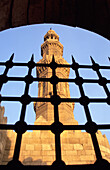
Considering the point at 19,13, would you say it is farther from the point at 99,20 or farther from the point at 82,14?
the point at 99,20

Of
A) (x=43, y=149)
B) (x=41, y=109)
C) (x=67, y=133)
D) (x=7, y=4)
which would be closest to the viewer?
(x=7, y=4)

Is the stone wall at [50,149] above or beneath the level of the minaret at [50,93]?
beneath

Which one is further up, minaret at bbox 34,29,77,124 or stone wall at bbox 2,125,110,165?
minaret at bbox 34,29,77,124

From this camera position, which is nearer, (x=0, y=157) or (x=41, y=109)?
(x=0, y=157)

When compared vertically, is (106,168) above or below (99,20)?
below

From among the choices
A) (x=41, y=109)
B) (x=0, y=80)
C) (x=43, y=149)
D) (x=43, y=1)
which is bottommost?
(x=0, y=80)

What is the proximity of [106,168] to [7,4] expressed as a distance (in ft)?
6.51

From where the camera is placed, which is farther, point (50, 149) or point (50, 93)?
point (50, 93)

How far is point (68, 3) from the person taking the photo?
188 cm

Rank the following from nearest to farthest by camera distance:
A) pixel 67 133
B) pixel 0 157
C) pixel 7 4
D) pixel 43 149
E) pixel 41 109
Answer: pixel 7 4 < pixel 0 157 < pixel 43 149 < pixel 67 133 < pixel 41 109

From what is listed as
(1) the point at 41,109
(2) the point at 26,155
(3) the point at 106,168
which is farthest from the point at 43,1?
(1) the point at 41,109

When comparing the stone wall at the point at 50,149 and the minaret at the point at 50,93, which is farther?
the minaret at the point at 50,93

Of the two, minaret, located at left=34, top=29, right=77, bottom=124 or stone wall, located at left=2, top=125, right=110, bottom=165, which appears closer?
stone wall, located at left=2, top=125, right=110, bottom=165

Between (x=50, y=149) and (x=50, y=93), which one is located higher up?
(x=50, y=93)
